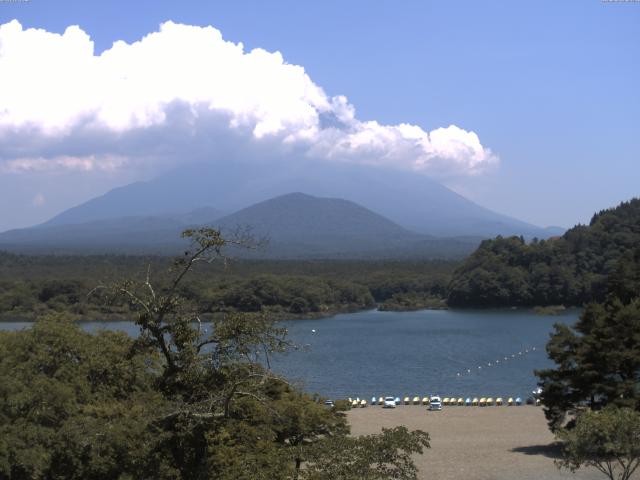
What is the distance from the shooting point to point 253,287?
5938 centimetres

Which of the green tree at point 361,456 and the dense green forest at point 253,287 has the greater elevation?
the green tree at point 361,456

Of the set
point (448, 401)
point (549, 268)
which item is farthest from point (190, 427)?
point (549, 268)

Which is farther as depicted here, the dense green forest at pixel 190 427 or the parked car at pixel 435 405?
the parked car at pixel 435 405

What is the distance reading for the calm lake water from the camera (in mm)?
29641

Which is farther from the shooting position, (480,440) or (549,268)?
(549,268)

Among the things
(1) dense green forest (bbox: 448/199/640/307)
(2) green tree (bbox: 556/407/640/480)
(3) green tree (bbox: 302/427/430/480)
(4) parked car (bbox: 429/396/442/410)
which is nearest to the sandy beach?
(4) parked car (bbox: 429/396/442/410)

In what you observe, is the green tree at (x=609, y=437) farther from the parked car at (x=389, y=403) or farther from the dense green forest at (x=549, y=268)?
the dense green forest at (x=549, y=268)

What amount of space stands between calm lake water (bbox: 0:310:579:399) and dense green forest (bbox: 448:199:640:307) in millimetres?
3565

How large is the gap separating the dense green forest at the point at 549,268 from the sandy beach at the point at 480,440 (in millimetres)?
37704

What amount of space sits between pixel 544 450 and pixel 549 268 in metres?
47.3

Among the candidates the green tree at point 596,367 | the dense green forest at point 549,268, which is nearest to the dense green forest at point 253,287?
the dense green forest at point 549,268

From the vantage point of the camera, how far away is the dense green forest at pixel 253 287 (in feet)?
186

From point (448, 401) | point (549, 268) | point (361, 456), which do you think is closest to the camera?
point (361, 456)

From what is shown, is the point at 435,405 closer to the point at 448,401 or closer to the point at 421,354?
the point at 448,401
